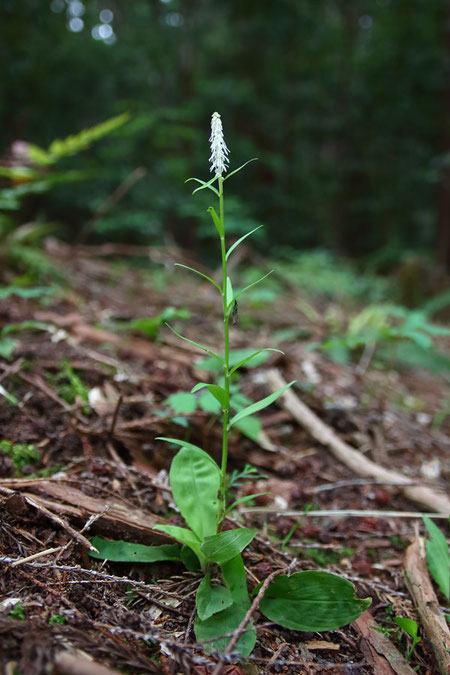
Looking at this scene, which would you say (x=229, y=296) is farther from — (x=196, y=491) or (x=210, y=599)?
(x=210, y=599)

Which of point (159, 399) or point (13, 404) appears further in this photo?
point (159, 399)

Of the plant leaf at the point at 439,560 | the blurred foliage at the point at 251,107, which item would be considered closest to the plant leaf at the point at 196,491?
the plant leaf at the point at 439,560

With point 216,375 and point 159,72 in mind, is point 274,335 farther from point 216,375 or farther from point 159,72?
point 159,72

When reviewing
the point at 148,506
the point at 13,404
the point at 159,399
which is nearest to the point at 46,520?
the point at 148,506

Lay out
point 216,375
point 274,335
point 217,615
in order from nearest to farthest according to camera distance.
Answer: point 217,615 → point 216,375 → point 274,335

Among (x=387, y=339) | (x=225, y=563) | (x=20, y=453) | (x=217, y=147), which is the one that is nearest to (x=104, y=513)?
(x=225, y=563)

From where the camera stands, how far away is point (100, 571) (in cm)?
121

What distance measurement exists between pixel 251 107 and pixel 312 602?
477 inches

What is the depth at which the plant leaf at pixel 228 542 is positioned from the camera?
1144mm

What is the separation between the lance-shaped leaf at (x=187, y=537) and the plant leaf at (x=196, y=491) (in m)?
0.03

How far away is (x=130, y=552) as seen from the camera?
127 cm

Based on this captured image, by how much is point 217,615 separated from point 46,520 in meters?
0.55

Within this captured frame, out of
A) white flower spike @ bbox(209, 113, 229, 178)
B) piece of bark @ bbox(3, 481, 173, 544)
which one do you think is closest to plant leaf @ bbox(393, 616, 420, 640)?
piece of bark @ bbox(3, 481, 173, 544)

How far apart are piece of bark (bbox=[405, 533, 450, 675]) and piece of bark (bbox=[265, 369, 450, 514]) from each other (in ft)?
0.90
